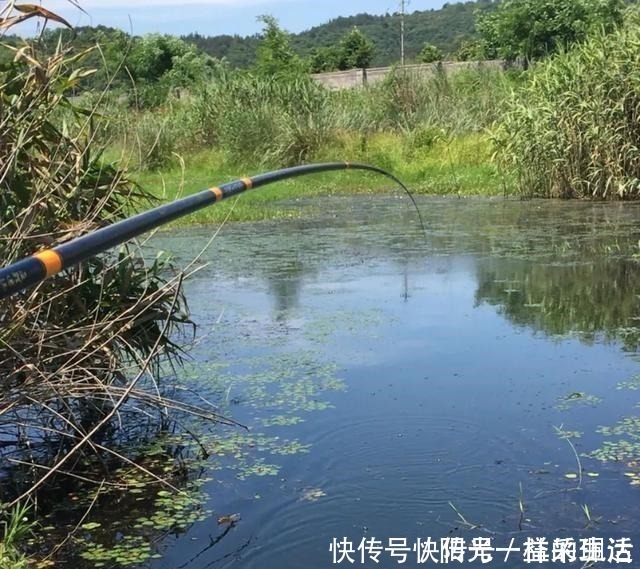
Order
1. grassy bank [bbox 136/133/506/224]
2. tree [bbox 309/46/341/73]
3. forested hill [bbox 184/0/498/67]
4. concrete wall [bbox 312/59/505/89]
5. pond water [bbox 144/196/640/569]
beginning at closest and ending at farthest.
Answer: pond water [bbox 144/196/640/569] < grassy bank [bbox 136/133/506/224] < concrete wall [bbox 312/59/505/89] < tree [bbox 309/46/341/73] < forested hill [bbox 184/0/498/67]

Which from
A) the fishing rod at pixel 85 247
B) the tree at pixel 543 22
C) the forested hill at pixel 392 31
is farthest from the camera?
the forested hill at pixel 392 31

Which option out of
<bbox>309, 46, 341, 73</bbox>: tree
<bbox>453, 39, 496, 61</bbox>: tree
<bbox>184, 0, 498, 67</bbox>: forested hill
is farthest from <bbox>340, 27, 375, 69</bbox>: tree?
<bbox>184, 0, 498, 67</bbox>: forested hill

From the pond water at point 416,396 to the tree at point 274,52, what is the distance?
19242 mm

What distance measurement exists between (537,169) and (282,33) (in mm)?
18363

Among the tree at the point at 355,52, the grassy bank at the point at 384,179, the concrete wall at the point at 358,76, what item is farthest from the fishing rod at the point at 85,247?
the tree at the point at 355,52

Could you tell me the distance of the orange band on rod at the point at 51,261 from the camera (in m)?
2.03

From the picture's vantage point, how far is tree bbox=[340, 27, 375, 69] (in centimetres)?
4219

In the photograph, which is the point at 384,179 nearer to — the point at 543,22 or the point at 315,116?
the point at 315,116

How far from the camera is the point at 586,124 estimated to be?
12164mm

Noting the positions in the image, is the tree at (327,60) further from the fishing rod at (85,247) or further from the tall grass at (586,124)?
the fishing rod at (85,247)

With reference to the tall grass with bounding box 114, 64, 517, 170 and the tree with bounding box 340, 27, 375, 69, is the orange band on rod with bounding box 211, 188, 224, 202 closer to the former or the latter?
the tall grass with bounding box 114, 64, 517, 170

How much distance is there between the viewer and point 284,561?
327 centimetres

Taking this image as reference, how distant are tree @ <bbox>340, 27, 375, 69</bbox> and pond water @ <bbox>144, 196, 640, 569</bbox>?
3393 cm

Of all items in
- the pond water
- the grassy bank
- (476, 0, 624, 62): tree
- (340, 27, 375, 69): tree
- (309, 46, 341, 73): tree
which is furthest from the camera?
(309, 46, 341, 73): tree
